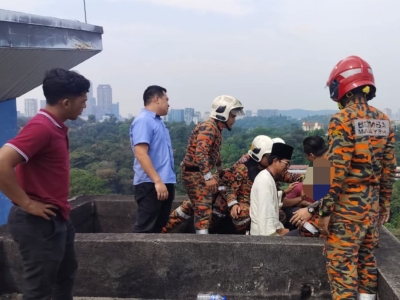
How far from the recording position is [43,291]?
2293 millimetres

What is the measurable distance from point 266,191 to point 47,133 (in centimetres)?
194

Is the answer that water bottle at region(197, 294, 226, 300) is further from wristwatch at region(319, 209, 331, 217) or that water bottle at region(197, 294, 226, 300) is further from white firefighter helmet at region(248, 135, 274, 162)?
white firefighter helmet at region(248, 135, 274, 162)

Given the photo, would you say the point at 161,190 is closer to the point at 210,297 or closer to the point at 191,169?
the point at 191,169

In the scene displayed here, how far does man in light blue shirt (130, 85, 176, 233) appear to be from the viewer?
Answer: 3730 mm

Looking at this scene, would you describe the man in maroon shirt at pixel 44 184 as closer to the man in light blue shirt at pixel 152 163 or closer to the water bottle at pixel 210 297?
the water bottle at pixel 210 297

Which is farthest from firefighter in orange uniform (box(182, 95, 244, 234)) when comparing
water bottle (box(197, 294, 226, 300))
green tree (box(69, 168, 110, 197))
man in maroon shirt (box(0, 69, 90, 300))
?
green tree (box(69, 168, 110, 197))

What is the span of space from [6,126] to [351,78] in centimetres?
570

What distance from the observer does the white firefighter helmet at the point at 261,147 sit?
4219 millimetres

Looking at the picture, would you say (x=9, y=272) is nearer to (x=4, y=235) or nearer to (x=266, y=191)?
(x=4, y=235)

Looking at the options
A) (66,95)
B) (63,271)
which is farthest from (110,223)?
(66,95)

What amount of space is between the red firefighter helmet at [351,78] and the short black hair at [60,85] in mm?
1473

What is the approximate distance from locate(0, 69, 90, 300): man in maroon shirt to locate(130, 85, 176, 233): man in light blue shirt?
1295 millimetres

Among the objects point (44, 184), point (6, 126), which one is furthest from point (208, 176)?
point (6, 126)

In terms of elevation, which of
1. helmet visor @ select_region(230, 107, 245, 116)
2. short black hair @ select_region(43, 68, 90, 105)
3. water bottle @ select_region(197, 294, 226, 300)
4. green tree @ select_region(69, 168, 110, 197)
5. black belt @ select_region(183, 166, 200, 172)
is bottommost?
green tree @ select_region(69, 168, 110, 197)
